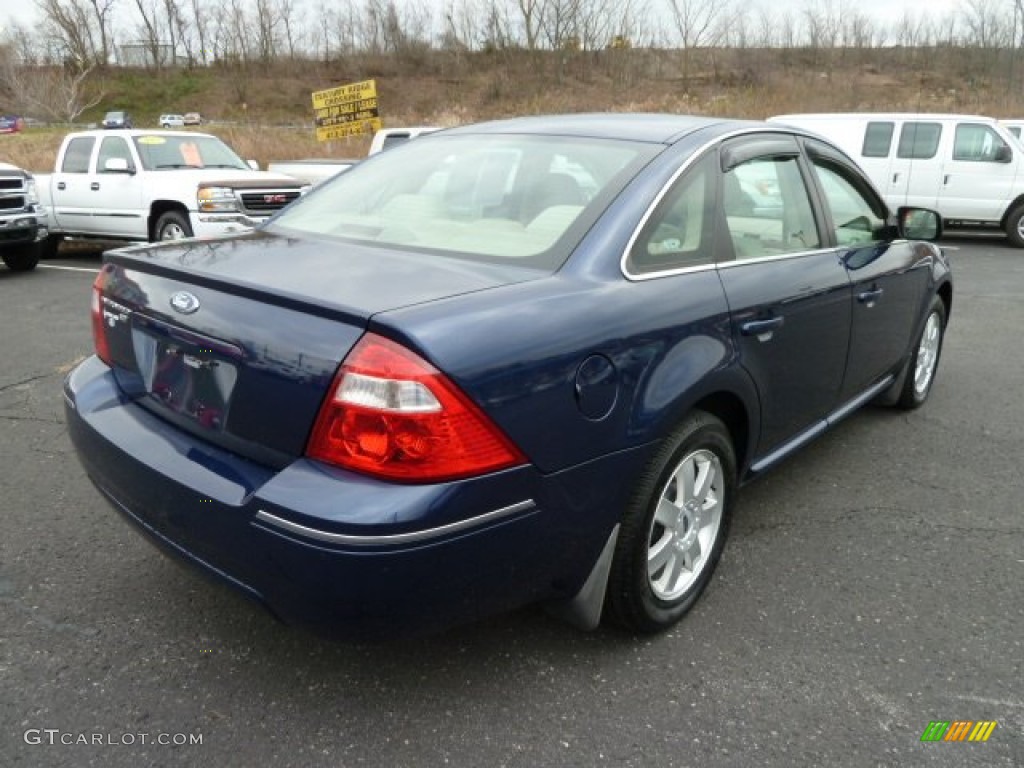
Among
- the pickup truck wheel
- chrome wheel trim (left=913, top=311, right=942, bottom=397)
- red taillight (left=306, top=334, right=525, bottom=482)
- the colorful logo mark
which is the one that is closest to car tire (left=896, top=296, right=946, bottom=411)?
chrome wheel trim (left=913, top=311, right=942, bottom=397)

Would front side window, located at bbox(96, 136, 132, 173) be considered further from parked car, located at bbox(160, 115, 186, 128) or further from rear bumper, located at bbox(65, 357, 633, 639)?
parked car, located at bbox(160, 115, 186, 128)

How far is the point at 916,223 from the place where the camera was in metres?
4.07

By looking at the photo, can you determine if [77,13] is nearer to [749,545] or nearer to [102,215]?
[102,215]

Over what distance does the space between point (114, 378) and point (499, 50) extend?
173ft

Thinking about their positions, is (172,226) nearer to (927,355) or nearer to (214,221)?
(214,221)

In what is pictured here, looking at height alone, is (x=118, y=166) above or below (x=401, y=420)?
above

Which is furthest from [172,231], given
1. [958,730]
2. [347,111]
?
[958,730]

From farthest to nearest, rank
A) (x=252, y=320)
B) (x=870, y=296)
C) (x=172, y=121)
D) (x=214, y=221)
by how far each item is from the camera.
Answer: (x=172, y=121) < (x=214, y=221) < (x=870, y=296) < (x=252, y=320)

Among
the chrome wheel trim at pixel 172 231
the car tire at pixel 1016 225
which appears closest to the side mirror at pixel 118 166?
the chrome wheel trim at pixel 172 231

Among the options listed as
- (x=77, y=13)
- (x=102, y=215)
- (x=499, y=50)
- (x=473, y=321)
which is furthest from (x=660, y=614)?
(x=77, y=13)

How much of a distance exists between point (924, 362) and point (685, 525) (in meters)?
2.93

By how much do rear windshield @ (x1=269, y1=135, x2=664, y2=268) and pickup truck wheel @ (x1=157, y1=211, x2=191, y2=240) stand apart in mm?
7421

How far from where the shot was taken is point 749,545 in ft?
10.4

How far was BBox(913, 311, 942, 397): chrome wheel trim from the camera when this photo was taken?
15.4 ft
